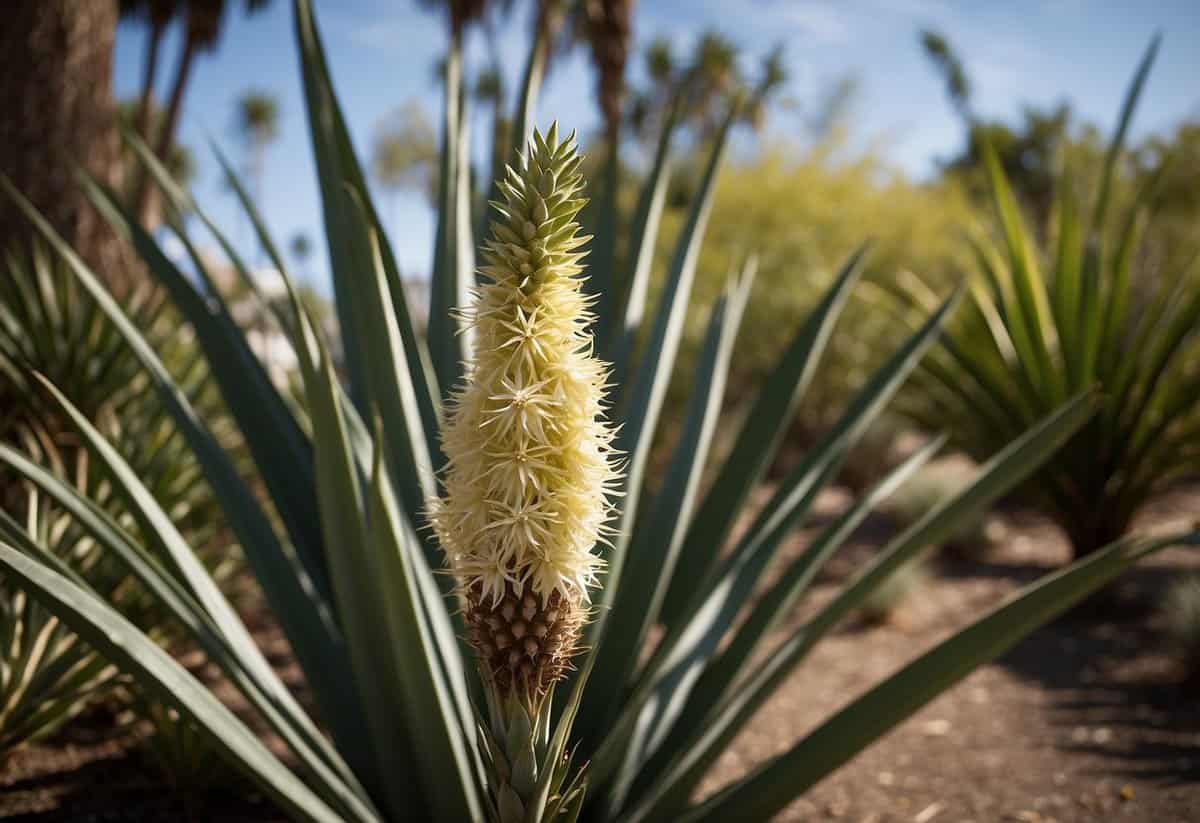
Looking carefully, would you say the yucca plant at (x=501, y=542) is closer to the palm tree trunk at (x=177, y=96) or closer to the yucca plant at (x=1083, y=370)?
the yucca plant at (x=1083, y=370)

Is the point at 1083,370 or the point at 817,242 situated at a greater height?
the point at 817,242

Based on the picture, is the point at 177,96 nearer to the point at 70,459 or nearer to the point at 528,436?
the point at 70,459

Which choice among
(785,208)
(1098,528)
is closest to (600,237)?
(1098,528)

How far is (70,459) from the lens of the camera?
12.0ft

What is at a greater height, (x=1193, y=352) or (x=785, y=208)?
(x=785, y=208)

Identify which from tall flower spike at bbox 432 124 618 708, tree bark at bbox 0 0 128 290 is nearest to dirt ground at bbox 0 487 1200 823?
tall flower spike at bbox 432 124 618 708

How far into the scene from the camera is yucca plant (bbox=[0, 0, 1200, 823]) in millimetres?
1333

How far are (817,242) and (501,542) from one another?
1396cm

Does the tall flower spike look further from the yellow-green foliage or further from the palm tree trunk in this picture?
the palm tree trunk

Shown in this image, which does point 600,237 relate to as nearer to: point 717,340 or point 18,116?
point 717,340

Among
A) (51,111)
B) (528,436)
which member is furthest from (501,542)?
(51,111)

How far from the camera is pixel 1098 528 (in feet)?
17.0

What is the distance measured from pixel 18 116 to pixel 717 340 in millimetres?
3831

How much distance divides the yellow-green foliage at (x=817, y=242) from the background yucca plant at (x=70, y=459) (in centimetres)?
840
